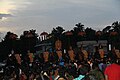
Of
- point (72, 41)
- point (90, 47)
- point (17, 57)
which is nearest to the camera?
point (17, 57)

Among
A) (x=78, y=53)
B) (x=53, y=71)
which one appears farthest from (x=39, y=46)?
(x=53, y=71)

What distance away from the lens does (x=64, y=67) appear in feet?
→ 29.0

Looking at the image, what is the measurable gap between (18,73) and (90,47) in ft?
30.5

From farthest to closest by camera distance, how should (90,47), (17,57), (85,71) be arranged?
(90,47) → (17,57) → (85,71)

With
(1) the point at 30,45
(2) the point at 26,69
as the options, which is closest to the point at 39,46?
(1) the point at 30,45

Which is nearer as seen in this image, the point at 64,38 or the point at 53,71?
the point at 53,71

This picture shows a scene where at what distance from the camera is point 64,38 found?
87.1 ft

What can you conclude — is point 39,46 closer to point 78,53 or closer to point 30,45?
point 30,45

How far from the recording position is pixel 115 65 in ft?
27.3

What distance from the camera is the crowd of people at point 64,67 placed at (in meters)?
7.69

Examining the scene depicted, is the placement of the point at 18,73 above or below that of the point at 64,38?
below

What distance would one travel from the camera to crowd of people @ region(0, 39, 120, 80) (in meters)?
7.69

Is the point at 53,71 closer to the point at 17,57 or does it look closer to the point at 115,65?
the point at 115,65

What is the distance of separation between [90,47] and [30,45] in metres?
7.26
